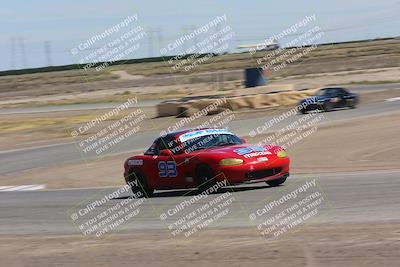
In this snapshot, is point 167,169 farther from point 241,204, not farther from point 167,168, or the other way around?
point 241,204

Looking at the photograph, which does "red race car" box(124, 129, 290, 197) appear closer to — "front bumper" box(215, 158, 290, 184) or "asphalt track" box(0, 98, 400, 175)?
"front bumper" box(215, 158, 290, 184)

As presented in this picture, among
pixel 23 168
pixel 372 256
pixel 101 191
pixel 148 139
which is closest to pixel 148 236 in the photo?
pixel 372 256

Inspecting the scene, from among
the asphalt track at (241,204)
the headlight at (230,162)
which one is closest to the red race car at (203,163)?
the headlight at (230,162)

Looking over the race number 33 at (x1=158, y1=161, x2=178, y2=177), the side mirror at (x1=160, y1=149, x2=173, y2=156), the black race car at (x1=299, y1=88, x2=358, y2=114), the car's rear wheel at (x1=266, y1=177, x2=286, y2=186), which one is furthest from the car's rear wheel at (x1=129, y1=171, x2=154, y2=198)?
the black race car at (x1=299, y1=88, x2=358, y2=114)

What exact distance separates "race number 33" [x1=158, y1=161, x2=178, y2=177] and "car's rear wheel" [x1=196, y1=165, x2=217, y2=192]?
67cm

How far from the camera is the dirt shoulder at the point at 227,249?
7496 millimetres

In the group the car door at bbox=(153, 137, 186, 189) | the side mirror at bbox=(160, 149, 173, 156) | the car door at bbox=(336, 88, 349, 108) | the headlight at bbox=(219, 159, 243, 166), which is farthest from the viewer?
the car door at bbox=(336, 88, 349, 108)

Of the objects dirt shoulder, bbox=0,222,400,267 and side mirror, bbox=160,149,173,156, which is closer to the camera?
dirt shoulder, bbox=0,222,400,267

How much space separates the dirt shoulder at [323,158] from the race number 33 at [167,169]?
402 cm

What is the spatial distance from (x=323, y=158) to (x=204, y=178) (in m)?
6.80

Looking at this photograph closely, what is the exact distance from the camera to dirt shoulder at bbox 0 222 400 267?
295 inches

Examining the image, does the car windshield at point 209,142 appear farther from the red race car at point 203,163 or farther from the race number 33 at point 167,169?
the race number 33 at point 167,169

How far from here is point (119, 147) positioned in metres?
29.2

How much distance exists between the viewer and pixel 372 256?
7.27 m
